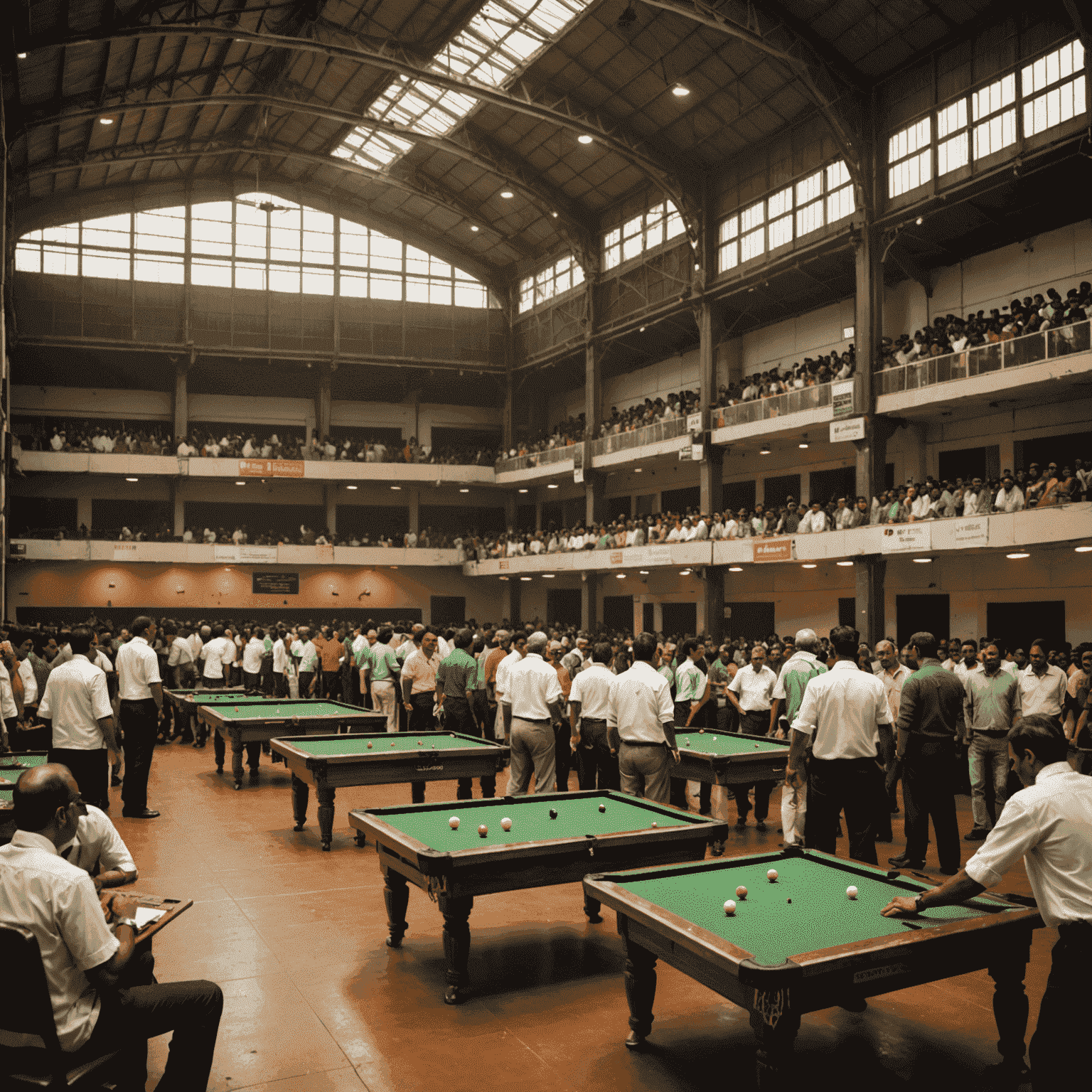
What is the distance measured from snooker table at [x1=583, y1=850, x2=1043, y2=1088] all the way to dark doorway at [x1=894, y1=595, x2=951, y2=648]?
66.5ft

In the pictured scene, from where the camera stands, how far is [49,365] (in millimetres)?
37781

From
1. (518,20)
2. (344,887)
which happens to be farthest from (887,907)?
(518,20)

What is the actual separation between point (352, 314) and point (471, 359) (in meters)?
4.78

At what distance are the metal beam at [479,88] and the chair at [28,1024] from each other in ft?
73.2

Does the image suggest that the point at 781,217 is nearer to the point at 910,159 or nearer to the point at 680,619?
the point at 910,159

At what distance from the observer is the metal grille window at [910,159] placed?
22.5m

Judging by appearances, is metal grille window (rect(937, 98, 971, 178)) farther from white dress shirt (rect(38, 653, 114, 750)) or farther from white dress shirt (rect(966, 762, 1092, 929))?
white dress shirt (rect(966, 762, 1092, 929))

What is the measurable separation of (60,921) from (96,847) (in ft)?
3.96

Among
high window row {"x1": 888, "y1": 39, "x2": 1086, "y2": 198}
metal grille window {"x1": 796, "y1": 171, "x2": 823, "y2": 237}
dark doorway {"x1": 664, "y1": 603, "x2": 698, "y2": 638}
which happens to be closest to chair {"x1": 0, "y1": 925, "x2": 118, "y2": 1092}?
high window row {"x1": 888, "y1": 39, "x2": 1086, "y2": 198}

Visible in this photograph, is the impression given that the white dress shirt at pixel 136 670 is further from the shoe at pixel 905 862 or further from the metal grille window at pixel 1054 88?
the metal grille window at pixel 1054 88

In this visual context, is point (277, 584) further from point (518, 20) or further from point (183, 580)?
point (518, 20)

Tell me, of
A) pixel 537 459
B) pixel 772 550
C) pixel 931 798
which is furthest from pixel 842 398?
pixel 931 798

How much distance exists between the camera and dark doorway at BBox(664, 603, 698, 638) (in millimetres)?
31984

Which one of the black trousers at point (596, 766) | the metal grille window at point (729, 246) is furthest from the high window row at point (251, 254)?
the black trousers at point (596, 766)
